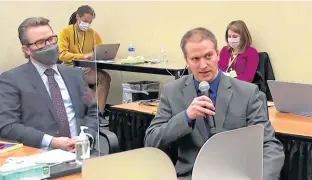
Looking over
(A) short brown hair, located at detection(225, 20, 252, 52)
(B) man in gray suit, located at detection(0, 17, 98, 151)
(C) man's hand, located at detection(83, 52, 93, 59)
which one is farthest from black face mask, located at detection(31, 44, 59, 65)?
(A) short brown hair, located at detection(225, 20, 252, 52)

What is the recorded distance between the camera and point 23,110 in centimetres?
264

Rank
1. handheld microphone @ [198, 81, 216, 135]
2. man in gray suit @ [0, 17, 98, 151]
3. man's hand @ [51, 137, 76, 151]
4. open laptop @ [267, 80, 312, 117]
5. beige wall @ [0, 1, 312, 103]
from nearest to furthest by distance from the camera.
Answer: handheld microphone @ [198, 81, 216, 135], man's hand @ [51, 137, 76, 151], man in gray suit @ [0, 17, 98, 151], open laptop @ [267, 80, 312, 117], beige wall @ [0, 1, 312, 103]

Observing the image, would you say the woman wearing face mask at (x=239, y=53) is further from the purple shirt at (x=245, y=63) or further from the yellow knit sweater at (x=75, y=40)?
the yellow knit sweater at (x=75, y=40)

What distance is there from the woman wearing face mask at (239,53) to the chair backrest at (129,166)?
3.74m

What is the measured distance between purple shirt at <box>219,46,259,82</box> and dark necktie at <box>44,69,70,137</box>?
276 cm

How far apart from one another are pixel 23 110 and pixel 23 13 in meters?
4.77

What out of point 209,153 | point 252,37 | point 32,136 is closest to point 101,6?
point 252,37

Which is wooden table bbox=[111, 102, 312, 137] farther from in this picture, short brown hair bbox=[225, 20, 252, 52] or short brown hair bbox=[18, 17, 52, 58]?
short brown hair bbox=[225, 20, 252, 52]

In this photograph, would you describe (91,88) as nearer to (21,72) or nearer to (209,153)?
(21,72)

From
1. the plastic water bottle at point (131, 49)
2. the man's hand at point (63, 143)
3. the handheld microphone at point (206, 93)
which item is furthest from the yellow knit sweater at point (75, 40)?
the handheld microphone at point (206, 93)

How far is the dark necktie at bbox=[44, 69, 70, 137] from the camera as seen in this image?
8.83 feet

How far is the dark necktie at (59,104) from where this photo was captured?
269cm

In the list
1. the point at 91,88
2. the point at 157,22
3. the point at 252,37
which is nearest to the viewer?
the point at 91,88

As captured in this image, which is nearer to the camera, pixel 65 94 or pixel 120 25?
pixel 65 94
